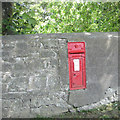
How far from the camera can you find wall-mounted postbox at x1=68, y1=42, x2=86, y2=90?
126 inches

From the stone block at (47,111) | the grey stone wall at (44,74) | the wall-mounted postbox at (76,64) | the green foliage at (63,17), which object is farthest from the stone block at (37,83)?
the green foliage at (63,17)

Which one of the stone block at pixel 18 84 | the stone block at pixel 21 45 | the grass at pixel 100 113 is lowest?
the grass at pixel 100 113

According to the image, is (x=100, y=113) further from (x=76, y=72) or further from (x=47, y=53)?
(x=47, y=53)

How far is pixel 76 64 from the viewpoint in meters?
3.22

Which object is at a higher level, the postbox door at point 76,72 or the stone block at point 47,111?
the postbox door at point 76,72

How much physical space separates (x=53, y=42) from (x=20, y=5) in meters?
1.08

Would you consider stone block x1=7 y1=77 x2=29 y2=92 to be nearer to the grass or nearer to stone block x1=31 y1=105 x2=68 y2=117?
stone block x1=31 y1=105 x2=68 y2=117

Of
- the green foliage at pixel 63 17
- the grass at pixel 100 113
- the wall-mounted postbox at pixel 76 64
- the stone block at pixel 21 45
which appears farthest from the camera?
the green foliage at pixel 63 17

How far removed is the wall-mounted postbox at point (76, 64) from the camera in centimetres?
321

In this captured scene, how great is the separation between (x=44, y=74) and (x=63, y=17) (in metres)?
1.32

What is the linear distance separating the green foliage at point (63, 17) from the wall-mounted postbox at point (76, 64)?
0.48 metres

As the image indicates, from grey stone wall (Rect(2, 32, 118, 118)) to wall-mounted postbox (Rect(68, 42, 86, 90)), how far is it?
9 centimetres

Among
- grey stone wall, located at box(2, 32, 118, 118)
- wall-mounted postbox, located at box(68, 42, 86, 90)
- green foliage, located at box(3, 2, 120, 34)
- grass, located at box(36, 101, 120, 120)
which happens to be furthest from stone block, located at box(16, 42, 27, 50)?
grass, located at box(36, 101, 120, 120)

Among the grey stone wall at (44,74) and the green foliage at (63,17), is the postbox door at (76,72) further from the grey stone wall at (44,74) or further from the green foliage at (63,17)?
the green foliage at (63,17)
